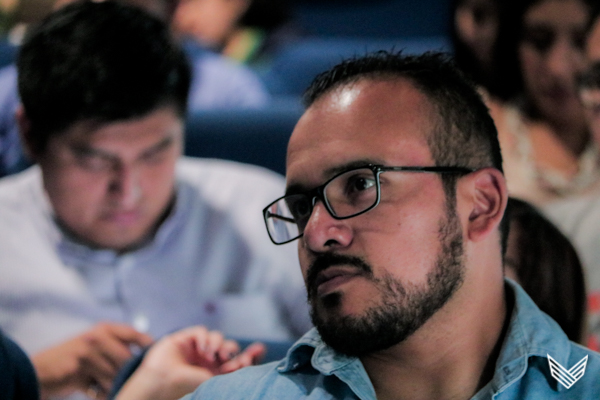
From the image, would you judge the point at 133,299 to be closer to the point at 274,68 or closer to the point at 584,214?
the point at 584,214

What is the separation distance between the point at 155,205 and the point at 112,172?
0.12m

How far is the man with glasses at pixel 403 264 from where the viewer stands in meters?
0.74

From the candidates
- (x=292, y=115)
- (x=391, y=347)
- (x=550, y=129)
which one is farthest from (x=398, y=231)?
(x=550, y=129)

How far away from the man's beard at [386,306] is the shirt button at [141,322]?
2.12ft

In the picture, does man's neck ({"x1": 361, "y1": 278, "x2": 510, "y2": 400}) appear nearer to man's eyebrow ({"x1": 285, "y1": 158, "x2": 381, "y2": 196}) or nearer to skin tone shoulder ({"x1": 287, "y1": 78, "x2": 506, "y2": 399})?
skin tone shoulder ({"x1": 287, "y1": 78, "x2": 506, "y2": 399})

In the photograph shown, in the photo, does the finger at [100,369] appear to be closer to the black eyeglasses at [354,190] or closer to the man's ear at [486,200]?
the black eyeglasses at [354,190]

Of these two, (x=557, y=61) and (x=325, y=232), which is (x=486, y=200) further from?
(x=557, y=61)

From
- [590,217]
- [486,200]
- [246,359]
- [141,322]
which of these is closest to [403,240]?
[486,200]

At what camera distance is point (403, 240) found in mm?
752

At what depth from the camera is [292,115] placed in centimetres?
149

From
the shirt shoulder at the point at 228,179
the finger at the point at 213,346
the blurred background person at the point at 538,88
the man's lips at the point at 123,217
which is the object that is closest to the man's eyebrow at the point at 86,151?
the man's lips at the point at 123,217

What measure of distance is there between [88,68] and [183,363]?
22.1 inches

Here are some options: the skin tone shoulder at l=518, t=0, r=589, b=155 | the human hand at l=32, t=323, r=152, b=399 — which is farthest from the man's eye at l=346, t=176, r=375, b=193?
the skin tone shoulder at l=518, t=0, r=589, b=155

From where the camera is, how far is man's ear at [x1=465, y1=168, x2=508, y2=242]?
80 cm
